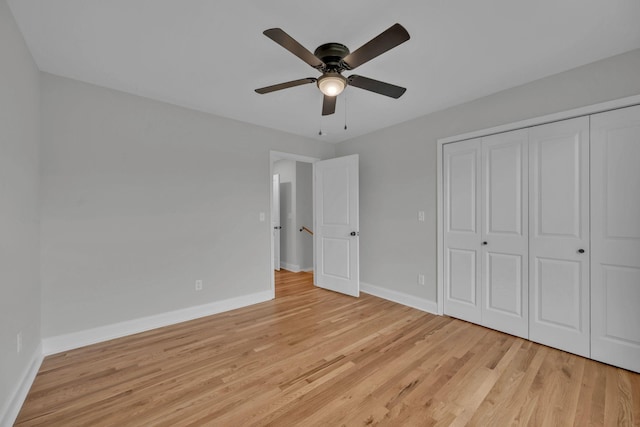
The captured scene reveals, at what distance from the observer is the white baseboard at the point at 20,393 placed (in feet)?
5.06

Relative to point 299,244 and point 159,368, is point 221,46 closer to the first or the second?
point 159,368

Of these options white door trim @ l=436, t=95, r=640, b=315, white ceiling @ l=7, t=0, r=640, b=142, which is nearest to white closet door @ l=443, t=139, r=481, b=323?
white door trim @ l=436, t=95, r=640, b=315

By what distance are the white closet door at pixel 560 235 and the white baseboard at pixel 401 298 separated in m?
1.01

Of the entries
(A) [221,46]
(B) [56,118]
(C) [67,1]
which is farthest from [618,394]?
(B) [56,118]

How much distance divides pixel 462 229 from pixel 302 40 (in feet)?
8.29

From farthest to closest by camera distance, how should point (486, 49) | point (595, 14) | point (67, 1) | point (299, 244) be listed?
1. point (299, 244)
2. point (486, 49)
3. point (595, 14)
4. point (67, 1)

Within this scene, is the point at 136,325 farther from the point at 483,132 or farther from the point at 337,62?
the point at 483,132

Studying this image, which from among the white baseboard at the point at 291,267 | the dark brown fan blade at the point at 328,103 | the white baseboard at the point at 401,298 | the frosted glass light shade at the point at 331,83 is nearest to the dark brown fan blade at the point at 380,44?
the frosted glass light shade at the point at 331,83

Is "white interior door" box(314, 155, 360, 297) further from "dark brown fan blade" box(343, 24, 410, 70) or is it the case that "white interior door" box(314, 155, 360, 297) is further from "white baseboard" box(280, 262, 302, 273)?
"dark brown fan blade" box(343, 24, 410, 70)

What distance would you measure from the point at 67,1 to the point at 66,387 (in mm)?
2532

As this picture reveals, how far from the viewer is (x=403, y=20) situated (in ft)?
5.79

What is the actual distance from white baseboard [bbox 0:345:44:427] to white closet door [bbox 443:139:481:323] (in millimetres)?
3677

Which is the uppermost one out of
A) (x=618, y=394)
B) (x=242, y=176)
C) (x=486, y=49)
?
(x=486, y=49)

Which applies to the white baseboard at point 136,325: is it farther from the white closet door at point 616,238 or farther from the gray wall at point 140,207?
the white closet door at point 616,238
